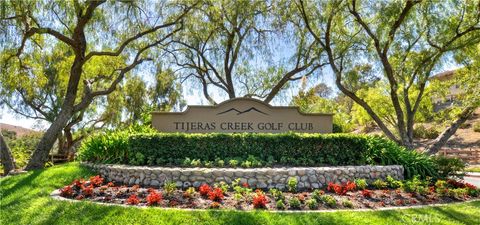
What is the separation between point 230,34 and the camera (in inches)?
608

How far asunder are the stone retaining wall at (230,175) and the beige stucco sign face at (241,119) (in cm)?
281

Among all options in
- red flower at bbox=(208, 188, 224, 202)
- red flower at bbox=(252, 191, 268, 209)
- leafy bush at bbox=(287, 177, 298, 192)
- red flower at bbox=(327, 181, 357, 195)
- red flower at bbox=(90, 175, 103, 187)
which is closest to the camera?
red flower at bbox=(252, 191, 268, 209)

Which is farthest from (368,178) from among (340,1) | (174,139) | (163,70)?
(163,70)

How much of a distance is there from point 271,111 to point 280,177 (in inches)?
151

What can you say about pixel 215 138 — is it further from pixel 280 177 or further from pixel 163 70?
pixel 163 70

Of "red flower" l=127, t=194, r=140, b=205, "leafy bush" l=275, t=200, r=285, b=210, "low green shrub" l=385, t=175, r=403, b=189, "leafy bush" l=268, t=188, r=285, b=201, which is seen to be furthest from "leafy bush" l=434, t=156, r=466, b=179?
"red flower" l=127, t=194, r=140, b=205

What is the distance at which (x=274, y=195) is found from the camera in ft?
23.1

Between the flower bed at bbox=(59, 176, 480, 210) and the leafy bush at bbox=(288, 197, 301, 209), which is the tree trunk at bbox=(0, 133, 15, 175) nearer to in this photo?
the flower bed at bbox=(59, 176, 480, 210)

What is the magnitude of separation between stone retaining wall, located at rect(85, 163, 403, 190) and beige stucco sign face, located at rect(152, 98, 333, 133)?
9.23 feet

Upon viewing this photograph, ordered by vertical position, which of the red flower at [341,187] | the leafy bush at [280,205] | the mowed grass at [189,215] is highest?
the red flower at [341,187]

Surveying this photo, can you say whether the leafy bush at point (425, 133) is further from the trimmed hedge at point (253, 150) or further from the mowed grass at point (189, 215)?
the mowed grass at point (189, 215)

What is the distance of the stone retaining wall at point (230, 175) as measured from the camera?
25.8 feet

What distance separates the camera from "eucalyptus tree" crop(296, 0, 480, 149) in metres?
13.4

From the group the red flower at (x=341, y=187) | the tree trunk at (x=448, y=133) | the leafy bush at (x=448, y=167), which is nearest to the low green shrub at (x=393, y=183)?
the red flower at (x=341, y=187)
